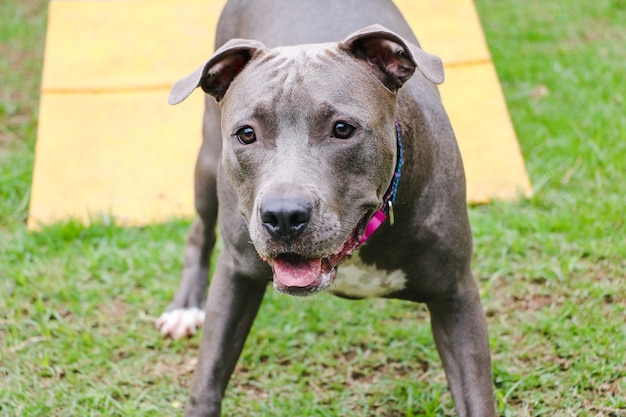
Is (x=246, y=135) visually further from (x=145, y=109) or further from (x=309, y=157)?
(x=145, y=109)

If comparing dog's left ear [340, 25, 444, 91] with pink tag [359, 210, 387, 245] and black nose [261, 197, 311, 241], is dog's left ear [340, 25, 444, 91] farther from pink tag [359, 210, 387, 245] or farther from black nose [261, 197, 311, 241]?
black nose [261, 197, 311, 241]

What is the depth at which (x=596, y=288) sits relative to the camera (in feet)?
14.8

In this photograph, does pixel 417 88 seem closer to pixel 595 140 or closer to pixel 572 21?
pixel 595 140

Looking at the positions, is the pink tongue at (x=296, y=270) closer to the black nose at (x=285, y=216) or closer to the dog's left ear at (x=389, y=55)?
the black nose at (x=285, y=216)

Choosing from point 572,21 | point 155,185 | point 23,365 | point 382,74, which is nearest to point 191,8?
point 155,185

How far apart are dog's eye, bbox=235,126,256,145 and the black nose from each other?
325 millimetres

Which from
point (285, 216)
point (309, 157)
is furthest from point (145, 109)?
point (285, 216)

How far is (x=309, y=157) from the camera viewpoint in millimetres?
2945

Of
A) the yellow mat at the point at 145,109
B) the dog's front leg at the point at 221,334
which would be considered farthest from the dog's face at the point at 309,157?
the yellow mat at the point at 145,109

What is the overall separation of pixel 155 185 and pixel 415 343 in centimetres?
216

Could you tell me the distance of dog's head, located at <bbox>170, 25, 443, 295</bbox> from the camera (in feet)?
9.49

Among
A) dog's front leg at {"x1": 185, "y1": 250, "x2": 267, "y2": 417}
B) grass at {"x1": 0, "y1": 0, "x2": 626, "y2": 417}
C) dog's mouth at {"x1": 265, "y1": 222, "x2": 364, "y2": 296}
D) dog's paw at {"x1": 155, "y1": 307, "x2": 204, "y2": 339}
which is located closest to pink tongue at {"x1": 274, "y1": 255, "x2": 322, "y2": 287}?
dog's mouth at {"x1": 265, "y1": 222, "x2": 364, "y2": 296}

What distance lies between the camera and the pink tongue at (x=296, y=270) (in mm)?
3018

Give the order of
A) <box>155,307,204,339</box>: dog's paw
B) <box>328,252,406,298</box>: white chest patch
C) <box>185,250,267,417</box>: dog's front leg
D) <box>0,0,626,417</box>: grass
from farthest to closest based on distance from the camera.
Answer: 1. <box>155,307,204,339</box>: dog's paw
2. <box>0,0,626,417</box>: grass
3. <box>185,250,267,417</box>: dog's front leg
4. <box>328,252,406,298</box>: white chest patch
